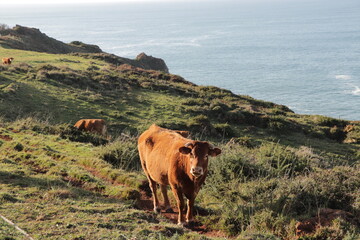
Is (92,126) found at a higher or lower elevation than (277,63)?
lower

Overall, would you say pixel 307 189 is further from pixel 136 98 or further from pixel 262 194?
pixel 136 98

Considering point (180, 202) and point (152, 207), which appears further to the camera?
point (152, 207)

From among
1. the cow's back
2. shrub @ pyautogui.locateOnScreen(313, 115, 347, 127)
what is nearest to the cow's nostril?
the cow's back

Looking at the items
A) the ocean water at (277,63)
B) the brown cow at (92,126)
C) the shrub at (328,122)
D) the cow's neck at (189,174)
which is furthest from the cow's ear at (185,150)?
the ocean water at (277,63)

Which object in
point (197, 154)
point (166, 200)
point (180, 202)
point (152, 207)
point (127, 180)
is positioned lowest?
point (152, 207)

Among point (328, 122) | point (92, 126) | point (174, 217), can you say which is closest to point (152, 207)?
point (174, 217)

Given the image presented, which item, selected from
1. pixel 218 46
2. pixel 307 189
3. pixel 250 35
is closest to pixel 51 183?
pixel 307 189

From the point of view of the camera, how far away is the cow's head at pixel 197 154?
7578 mm

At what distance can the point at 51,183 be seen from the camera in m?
9.86

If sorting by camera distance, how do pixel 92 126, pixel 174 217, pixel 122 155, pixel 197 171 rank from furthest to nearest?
pixel 92 126, pixel 122 155, pixel 174 217, pixel 197 171

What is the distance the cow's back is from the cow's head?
0.64 meters

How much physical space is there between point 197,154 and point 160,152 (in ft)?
5.36

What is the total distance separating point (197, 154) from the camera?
7785mm

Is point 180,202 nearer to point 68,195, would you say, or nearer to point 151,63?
point 68,195
